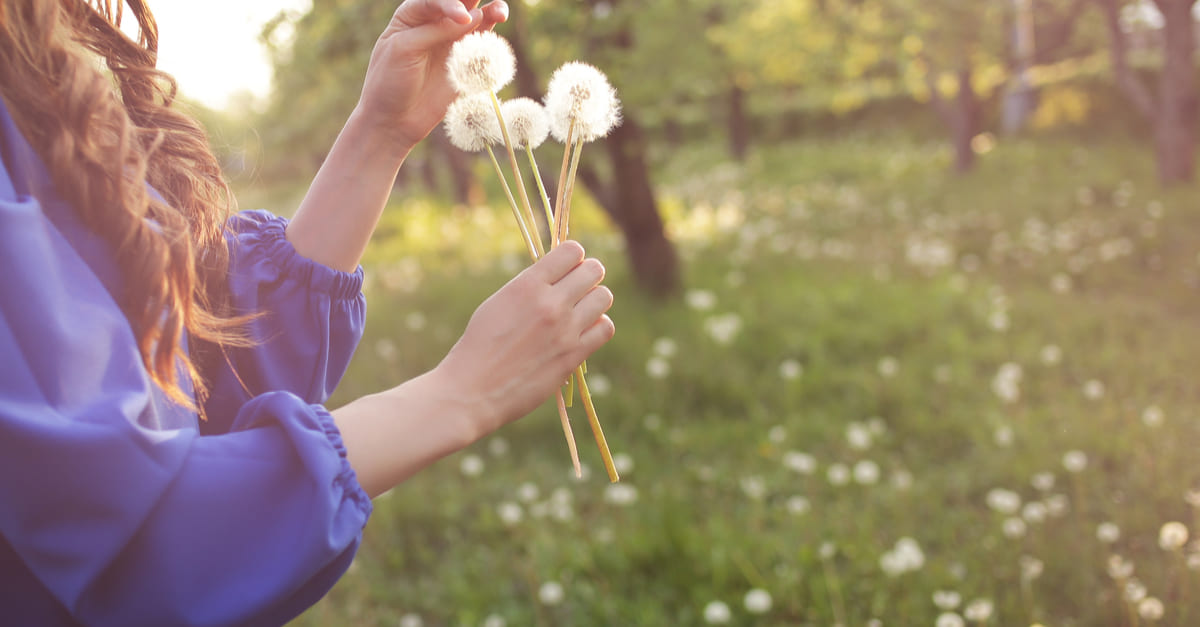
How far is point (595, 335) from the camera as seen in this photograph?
95 cm

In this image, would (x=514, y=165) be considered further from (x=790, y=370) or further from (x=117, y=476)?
(x=790, y=370)

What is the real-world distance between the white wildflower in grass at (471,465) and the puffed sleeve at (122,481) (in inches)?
99.9

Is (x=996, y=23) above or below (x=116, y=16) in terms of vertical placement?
below

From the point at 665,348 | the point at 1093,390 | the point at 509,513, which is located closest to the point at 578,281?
the point at 509,513

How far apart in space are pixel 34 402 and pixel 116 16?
68 centimetres

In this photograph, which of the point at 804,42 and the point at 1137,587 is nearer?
the point at 1137,587

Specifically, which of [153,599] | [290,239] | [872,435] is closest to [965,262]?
[872,435]

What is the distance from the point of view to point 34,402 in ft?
2.16

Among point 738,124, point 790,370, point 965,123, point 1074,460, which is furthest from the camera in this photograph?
point 738,124

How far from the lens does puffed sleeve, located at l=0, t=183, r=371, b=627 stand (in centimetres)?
66

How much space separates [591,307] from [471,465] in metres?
2.54

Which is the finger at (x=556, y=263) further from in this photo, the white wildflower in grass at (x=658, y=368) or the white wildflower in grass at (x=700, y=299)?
the white wildflower in grass at (x=700, y=299)

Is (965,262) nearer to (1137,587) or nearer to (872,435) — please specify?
(872,435)

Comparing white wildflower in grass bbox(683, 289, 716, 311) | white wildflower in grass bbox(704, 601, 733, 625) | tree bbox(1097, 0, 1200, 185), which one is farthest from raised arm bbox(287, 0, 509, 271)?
tree bbox(1097, 0, 1200, 185)
